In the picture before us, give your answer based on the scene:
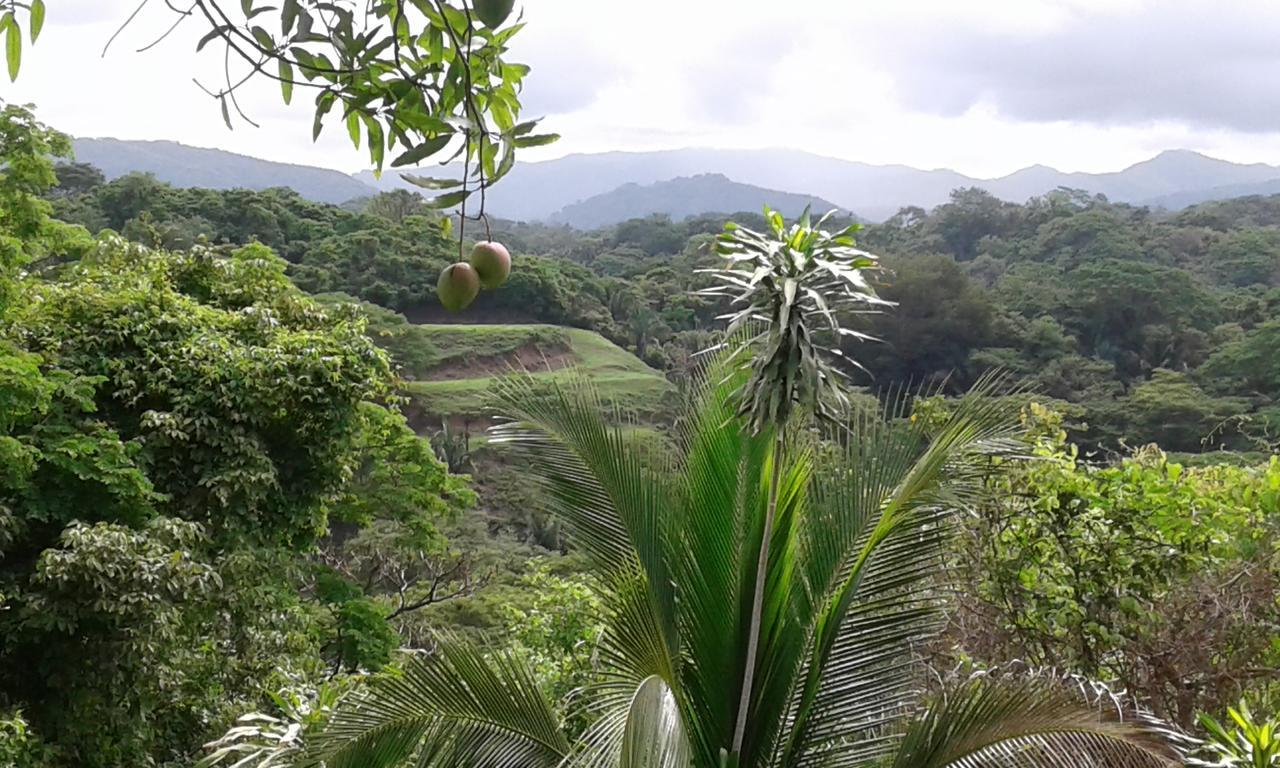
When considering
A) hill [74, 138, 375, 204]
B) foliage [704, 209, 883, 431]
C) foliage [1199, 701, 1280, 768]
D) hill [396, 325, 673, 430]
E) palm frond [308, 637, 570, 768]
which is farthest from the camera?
hill [74, 138, 375, 204]

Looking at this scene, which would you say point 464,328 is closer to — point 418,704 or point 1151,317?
point 1151,317

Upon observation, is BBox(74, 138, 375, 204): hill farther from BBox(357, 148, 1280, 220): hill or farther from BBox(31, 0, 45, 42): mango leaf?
BBox(31, 0, 45, 42): mango leaf

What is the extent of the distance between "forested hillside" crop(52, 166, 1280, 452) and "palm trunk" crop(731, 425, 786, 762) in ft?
32.6

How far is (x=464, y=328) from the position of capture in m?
23.0

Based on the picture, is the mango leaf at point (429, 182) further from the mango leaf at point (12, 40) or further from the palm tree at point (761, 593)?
the palm tree at point (761, 593)

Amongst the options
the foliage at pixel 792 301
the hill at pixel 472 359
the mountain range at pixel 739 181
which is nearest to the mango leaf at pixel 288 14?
the foliage at pixel 792 301

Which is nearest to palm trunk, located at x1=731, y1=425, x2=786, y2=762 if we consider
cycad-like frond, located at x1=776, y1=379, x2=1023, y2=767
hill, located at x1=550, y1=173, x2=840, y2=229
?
cycad-like frond, located at x1=776, y1=379, x2=1023, y2=767

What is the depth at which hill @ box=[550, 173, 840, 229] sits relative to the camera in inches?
3863

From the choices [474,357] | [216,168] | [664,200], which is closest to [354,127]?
[474,357]

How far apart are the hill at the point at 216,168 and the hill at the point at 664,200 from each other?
84.2ft

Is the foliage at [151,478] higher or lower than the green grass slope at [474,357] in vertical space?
higher

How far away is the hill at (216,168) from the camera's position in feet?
229

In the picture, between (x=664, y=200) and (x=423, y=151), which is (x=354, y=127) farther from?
(x=664, y=200)

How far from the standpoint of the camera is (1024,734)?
83.5 inches
